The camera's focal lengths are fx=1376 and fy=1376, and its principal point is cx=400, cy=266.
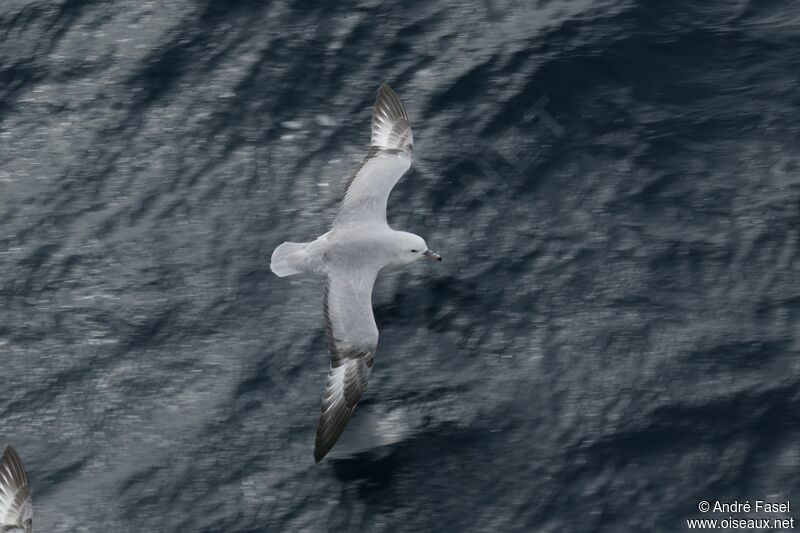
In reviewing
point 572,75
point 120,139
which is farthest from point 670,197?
point 120,139

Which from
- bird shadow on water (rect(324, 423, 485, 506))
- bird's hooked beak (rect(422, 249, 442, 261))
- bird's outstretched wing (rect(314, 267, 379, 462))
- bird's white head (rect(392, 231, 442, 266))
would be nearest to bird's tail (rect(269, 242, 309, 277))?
bird's outstretched wing (rect(314, 267, 379, 462))

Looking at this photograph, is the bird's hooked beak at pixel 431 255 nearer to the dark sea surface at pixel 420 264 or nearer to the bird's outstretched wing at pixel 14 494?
the dark sea surface at pixel 420 264

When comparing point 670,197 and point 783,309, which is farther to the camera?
point 670,197

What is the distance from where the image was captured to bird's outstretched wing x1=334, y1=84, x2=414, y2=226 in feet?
62.8

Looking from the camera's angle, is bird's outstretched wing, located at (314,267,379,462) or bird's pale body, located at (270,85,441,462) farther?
bird's pale body, located at (270,85,441,462)

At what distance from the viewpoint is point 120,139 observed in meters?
21.8

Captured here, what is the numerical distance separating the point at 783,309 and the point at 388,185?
5.67 metres

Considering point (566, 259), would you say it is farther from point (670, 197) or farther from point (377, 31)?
point (377, 31)

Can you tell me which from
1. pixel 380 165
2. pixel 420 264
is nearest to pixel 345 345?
pixel 420 264

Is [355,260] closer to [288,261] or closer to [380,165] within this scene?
[288,261]

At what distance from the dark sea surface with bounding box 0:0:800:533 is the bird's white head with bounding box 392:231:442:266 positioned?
78cm

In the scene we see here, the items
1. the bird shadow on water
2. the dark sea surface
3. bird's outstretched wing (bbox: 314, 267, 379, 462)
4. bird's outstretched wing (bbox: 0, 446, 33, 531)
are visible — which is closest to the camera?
bird's outstretched wing (bbox: 0, 446, 33, 531)

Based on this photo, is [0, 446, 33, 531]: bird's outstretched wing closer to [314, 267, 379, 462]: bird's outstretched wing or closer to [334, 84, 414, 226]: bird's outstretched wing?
[314, 267, 379, 462]: bird's outstretched wing

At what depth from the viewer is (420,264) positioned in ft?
64.8
